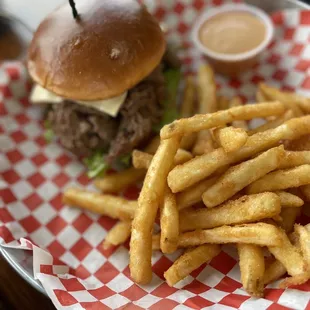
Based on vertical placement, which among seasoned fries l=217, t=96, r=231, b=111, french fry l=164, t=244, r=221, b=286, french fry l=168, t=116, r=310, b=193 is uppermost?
french fry l=168, t=116, r=310, b=193

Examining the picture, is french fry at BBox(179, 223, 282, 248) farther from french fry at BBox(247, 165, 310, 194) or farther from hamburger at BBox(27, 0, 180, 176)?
hamburger at BBox(27, 0, 180, 176)

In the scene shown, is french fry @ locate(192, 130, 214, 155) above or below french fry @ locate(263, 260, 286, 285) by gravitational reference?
above

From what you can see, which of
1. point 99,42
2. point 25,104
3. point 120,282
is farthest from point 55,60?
point 120,282

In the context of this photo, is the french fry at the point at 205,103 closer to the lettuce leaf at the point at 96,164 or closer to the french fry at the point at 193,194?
the french fry at the point at 193,194

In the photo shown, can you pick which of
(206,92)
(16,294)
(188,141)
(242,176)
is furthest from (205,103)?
(16,294)

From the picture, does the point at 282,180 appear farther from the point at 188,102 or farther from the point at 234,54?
the point at 234,54

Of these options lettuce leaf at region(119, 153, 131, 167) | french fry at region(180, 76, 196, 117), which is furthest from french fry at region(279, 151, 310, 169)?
lettuce leaf at region(119, 153, 131, 167)
